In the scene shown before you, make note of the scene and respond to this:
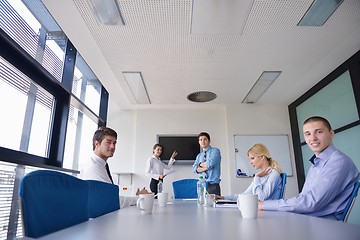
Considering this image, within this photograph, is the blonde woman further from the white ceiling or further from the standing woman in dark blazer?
the standing woman in dark blazer

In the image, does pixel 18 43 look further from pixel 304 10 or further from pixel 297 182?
pixel 297 182

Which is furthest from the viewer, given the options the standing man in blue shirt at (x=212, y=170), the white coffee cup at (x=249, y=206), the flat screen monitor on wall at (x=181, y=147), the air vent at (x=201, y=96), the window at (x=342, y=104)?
the flat screen monitor on wall at (x=181, y=147)

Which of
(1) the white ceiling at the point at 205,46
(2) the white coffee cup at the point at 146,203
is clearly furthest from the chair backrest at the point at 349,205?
(1) the white ceiling at the point at 205,46

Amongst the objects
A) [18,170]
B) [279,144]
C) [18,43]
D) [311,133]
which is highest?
[18,43]

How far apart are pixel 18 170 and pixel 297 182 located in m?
5.03

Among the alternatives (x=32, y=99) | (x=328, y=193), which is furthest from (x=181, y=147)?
(x=328, y=193)

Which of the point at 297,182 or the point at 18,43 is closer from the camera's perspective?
the point at 18,43

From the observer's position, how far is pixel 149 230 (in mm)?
732

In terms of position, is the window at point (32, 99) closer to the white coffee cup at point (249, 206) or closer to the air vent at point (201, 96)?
the white coffee cup at point (249, 206)

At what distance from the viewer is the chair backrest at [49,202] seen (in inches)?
29.1

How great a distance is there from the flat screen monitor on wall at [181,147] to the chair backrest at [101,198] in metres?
3.57

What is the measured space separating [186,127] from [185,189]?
7.35ft

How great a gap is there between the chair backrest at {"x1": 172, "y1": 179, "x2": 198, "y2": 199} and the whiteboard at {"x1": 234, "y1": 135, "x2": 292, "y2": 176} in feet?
6.60

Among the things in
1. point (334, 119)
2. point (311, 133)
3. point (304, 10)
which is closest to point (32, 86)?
point (311, 133)
